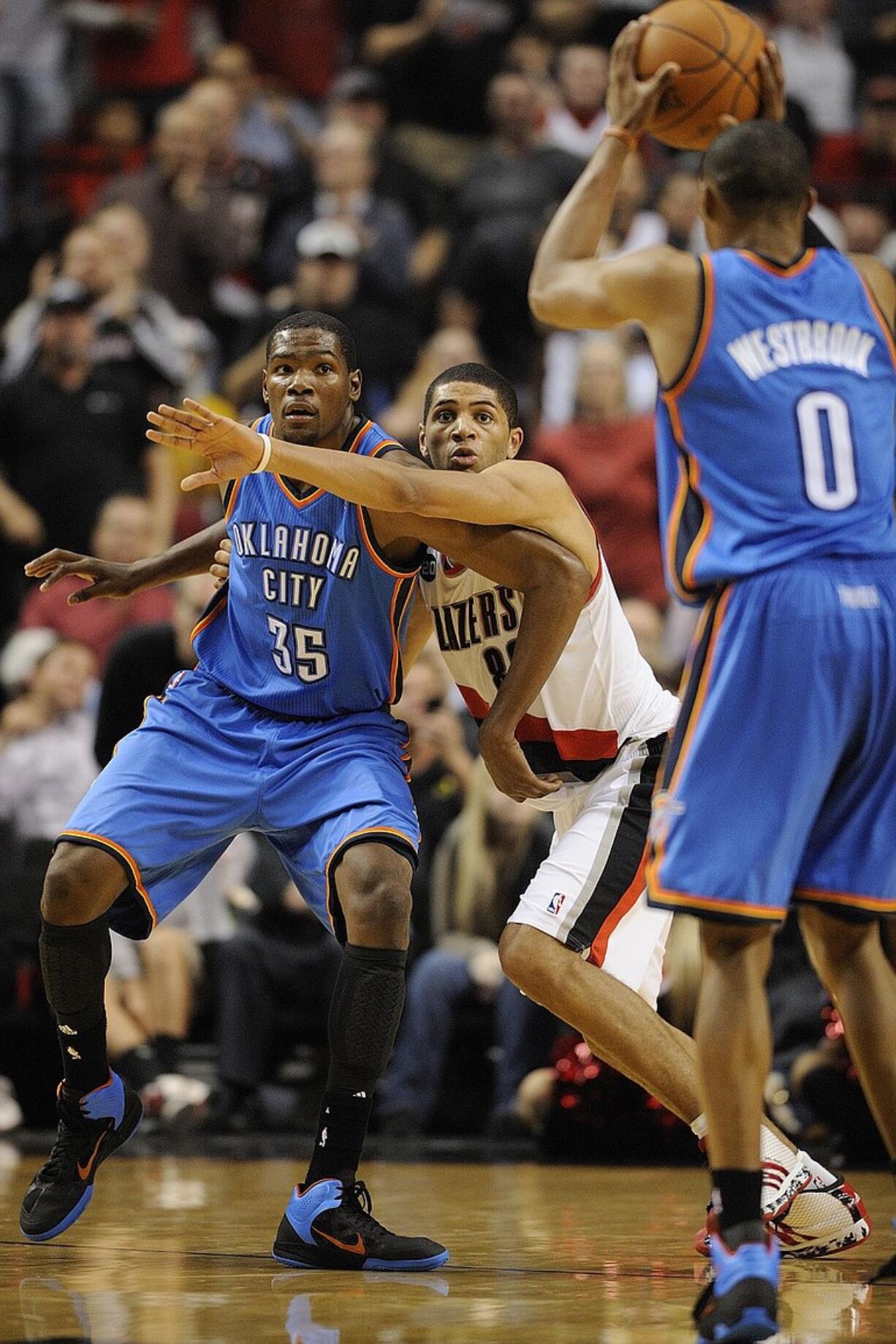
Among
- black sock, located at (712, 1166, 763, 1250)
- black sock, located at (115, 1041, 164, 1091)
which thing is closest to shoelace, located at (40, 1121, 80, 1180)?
black sock, located at (712, 1166, 763, 1250)

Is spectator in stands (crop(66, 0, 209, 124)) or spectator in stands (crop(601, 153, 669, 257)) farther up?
spectator in stands (crop(66, 0, 209, 124))

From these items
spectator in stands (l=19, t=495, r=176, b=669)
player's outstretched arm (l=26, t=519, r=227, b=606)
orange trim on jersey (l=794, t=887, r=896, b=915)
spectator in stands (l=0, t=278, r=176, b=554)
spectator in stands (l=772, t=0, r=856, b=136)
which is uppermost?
spectator in stands (l=772, t=0, r=856, b=136)

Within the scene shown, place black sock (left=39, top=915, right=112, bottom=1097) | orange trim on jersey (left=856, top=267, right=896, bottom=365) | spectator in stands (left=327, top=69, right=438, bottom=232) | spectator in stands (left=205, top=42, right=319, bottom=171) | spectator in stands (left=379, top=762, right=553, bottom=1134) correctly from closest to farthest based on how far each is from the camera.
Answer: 1. orange trim on jersey (left=856, top=267, right=896, bottom=365)
2. black sock (left=39, top=915, right=112, bottom=1097)
3. spectator in stands (left=379, top=762, right=553, bottom=1134)
4. spectator in stands (left=327, top=69, right=438, bottom=232)
5. spectator in stands (left=205, top=42, right=319, bottom=171)

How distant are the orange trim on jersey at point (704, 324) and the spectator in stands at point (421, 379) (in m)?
6.12

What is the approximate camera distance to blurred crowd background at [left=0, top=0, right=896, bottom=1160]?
7.62 metres

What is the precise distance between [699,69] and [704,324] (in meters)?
0.88

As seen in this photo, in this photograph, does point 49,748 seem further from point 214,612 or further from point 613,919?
point 613,919

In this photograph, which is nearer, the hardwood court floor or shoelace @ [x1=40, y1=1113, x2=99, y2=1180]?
the hardwood court floor

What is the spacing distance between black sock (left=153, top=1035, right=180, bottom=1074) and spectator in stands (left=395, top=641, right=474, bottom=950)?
117 centimetres

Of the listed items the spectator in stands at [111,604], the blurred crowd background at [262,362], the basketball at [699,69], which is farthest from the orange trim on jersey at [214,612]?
the spectator in stands at [111,604]

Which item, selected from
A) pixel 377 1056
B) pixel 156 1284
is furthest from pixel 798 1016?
pixel 156 1284

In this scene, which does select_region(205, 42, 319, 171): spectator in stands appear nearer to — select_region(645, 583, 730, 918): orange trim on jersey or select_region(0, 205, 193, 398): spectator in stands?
select_region(0, 205, 193, 398): spectator in stands

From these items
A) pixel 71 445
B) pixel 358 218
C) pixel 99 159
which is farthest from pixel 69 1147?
pixel 99 159

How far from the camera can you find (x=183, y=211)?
36.9 feet
